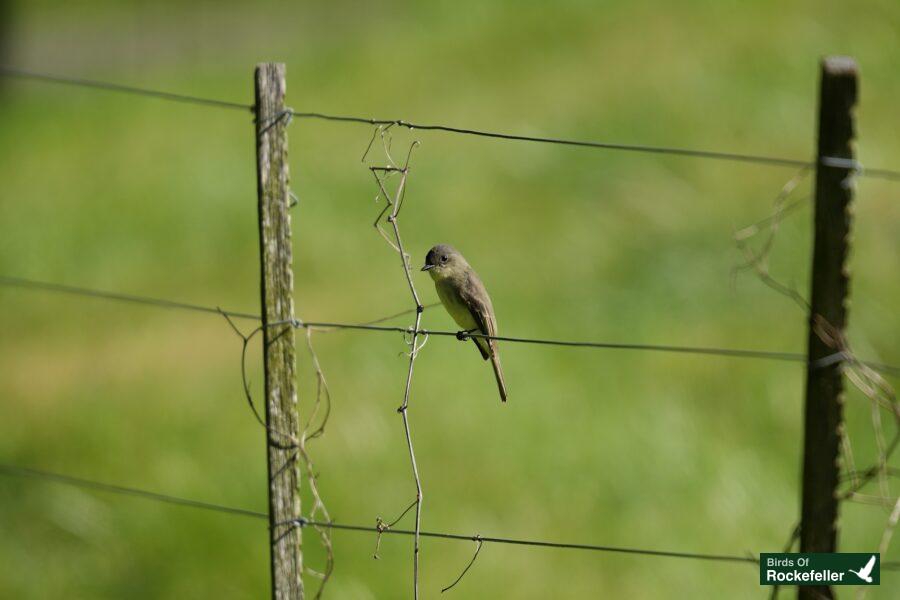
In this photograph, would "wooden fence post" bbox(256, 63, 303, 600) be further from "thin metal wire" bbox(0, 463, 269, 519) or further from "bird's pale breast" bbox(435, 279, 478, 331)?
"bird's pale breast" bbox(435, 279, 478, 331)

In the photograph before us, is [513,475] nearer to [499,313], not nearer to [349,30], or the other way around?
[499,313]

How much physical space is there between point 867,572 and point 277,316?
200 centimetres

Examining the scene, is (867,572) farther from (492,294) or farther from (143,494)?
(492,294)

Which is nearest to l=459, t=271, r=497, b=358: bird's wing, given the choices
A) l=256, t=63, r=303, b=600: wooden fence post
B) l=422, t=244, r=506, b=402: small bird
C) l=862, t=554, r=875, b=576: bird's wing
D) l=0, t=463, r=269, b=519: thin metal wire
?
l=422, t=244, r=506, b=402: small bird

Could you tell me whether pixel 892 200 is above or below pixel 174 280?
above

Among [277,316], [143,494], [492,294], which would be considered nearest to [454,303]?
[143,494]

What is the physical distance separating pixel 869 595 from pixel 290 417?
4499 mm

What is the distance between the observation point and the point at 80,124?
16328 mm

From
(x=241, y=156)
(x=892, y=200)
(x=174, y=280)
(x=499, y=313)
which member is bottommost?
(x=499, y=313)

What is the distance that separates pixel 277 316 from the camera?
12.9 feet

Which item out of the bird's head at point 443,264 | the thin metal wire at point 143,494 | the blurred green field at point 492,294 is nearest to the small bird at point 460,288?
the bird's head at point 443,264

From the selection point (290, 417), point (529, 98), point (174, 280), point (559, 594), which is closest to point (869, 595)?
point (559, 594)

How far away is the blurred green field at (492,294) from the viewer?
7.78m

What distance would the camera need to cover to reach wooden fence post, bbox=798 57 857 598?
3076mm
